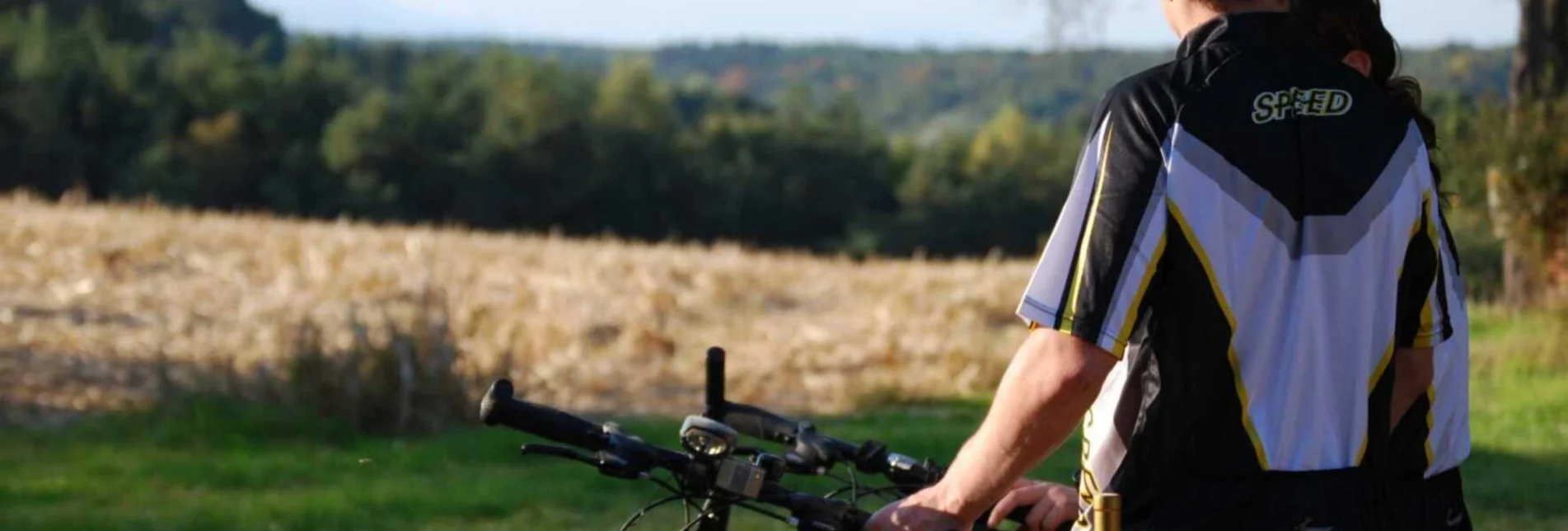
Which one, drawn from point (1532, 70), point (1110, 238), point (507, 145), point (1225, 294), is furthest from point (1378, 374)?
point (507, 145)

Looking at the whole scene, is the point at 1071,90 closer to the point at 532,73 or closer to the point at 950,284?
the point at 532,73

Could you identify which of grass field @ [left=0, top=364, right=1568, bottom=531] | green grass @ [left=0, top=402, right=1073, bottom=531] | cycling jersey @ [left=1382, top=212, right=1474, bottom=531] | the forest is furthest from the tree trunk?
the forest

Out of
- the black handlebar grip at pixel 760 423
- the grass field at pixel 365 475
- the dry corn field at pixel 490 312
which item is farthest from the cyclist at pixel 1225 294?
the dry corn field at pixel 490 312

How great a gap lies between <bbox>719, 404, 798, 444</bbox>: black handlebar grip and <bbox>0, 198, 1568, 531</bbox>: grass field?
4.51 meters

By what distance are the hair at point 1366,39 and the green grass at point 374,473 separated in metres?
5.51

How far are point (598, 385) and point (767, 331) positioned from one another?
3.38 meters

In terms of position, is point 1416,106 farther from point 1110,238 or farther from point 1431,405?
point 1110,238

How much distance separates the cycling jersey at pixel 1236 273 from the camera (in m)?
2.59

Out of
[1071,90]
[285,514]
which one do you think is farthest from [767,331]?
[1071,90]

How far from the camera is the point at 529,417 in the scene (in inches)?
114

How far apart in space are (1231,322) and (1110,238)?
20cm

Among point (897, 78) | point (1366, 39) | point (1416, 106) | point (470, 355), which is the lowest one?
point (897, 78)

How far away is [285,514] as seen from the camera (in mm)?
8336

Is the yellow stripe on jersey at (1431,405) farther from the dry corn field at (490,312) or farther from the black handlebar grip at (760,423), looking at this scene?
the dry corn field at (490,312)
